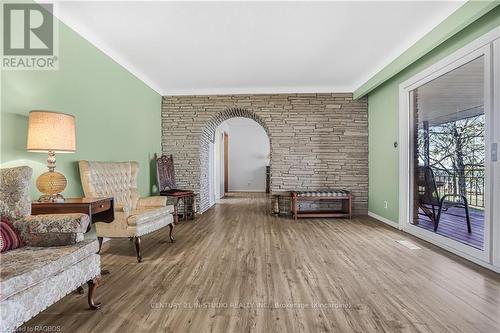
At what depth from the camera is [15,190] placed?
1623 mm


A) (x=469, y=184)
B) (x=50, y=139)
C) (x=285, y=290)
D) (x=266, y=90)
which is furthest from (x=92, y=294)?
(x=266, y=90)

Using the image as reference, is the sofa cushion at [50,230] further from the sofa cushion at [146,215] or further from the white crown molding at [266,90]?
the white crown molding at [266,90]

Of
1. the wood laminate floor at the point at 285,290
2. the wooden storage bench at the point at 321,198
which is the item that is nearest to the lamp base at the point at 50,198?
the wood laminate floor at the point at 285,290

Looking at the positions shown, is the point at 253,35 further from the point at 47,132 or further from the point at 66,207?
the point at 66,207

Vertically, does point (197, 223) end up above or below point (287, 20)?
below

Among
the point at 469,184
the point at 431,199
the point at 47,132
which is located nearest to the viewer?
the point at 47,132

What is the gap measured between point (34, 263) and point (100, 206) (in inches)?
34.9

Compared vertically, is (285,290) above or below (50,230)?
below

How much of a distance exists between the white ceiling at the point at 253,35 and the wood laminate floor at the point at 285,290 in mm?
2621

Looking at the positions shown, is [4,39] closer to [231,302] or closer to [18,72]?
[18,72]

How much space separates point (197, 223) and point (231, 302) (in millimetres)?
2658

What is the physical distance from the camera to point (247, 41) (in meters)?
3.05

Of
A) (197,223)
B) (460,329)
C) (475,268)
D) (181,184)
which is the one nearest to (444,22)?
(475,268)

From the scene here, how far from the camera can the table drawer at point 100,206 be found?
2014 mm
